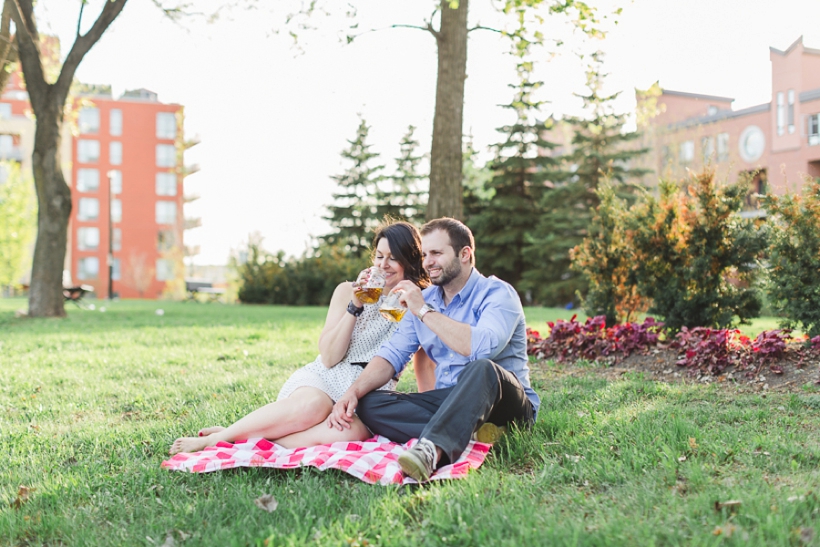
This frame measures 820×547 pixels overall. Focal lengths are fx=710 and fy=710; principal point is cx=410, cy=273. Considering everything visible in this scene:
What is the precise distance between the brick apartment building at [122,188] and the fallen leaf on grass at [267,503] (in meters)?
61.0

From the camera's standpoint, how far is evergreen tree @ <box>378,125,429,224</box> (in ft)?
114

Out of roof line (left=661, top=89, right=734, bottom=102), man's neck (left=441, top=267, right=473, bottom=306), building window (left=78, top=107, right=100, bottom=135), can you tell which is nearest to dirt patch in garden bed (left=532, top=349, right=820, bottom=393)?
man's neck (left=441, top=267, right=473, bottom=306)

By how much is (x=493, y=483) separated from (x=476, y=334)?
951 millimetres

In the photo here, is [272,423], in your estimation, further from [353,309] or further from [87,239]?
[87,239]

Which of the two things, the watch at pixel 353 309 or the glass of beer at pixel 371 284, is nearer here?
the glass of beer at pixel 371 284

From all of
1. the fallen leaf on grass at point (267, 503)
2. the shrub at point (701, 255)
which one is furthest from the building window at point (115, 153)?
the fallen leaf on grass at point (267, 503)

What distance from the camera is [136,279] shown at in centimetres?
5900

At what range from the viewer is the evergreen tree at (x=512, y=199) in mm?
27516

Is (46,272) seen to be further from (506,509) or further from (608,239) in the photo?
(506,509)

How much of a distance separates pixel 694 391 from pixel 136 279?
58964mm

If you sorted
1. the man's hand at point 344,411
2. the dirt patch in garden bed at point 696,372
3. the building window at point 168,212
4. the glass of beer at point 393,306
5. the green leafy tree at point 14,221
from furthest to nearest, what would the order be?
1. the building window at point 168,212
2. the green leafy tree at point 14,221
3. the dirt patch in garden bed at point 696,372
4. the man's hand at point 344,411
5. the glass of beer at point 393,306

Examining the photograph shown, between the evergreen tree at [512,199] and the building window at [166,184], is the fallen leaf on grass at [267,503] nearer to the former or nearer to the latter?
the evergreen tree at [512,199]

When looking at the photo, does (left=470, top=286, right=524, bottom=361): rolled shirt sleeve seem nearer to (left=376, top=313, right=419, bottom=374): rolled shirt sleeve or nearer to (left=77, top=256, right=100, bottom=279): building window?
(left=376, top=313, right=419, bottom=374): rolled shirt sleeve

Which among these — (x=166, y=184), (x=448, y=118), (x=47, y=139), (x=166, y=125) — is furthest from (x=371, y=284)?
Result: (x=166, y=125)
